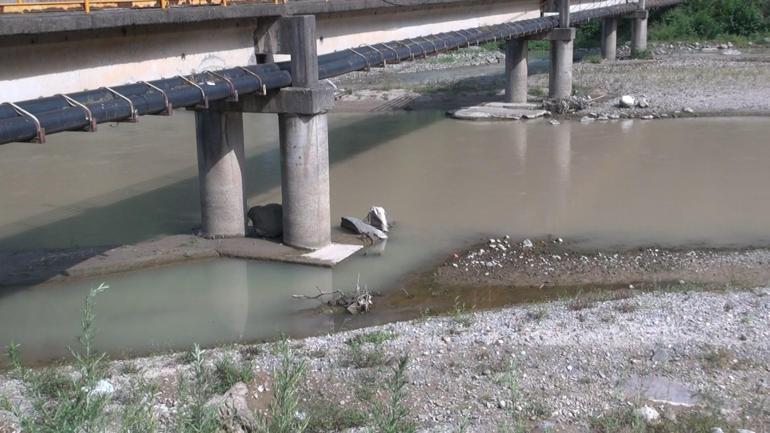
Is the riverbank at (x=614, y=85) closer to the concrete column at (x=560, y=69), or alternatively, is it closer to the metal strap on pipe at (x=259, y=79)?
the concrete column at (x=560, y=69)

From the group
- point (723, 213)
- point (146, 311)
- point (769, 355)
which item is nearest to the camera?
point (769, 355)

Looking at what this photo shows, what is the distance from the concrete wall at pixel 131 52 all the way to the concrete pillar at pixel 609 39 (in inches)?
1133

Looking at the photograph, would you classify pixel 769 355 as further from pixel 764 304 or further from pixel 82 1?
pixel 82 1

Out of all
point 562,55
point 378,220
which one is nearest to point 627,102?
point 562,55

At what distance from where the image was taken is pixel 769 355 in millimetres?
10375

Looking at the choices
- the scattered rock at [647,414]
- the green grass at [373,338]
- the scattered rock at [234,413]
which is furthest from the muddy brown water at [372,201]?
the scattered rock at [647,414]

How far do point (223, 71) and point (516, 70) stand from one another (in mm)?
20294

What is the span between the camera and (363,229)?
17.7m

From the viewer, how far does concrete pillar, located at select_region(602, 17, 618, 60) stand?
47.4m

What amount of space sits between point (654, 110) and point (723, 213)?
14003 mm

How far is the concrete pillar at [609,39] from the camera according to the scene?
47438 millimetres

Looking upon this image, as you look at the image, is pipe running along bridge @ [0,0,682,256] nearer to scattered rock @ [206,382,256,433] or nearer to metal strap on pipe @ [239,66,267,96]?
metal strap on pipe @ [239,66,267,96]

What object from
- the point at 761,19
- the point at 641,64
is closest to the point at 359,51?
the point at 641,64

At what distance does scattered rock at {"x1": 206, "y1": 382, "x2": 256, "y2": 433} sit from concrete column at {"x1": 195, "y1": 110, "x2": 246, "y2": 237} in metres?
8.87
